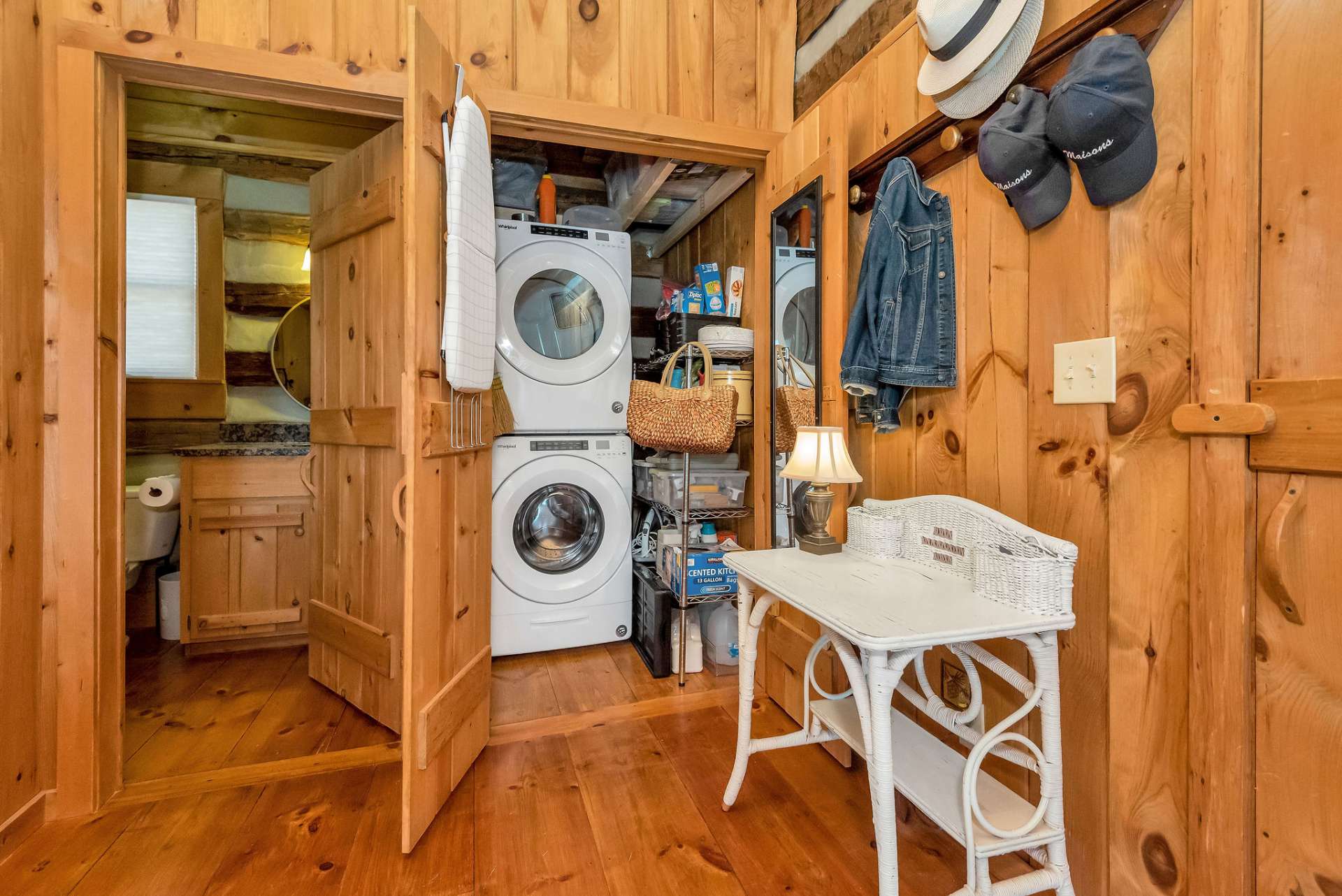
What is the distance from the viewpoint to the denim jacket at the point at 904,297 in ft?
4.59

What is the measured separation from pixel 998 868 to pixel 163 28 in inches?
110

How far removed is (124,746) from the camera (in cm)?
178

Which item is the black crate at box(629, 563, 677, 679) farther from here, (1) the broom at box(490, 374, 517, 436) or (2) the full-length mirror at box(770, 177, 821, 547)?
(1) the broom at box(490, 374, 517, 436)

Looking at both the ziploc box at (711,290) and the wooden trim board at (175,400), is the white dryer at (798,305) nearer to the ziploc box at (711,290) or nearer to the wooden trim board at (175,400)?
the ziploc box at (711,290)

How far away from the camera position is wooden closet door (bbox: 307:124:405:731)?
186cm

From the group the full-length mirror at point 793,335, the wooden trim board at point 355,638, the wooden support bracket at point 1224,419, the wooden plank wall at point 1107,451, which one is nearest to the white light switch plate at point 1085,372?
the wooden plank wall at point 1107,451

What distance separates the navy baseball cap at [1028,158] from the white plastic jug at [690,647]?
172 centimetres

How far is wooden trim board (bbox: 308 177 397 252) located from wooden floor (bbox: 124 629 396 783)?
1.60 metres

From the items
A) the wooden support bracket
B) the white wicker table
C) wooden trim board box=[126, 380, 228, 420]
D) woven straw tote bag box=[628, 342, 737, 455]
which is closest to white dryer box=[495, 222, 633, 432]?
woven straw tote bag box=[628, 342, 737, 455]

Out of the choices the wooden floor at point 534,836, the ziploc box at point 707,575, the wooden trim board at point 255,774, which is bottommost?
the wooden floor at point 534,836

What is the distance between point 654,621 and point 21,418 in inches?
73.5

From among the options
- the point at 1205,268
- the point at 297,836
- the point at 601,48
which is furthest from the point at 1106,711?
the point at 601,48

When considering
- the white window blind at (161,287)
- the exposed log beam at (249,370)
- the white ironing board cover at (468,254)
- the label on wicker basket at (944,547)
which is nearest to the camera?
the label on wicker basket at (944,547)

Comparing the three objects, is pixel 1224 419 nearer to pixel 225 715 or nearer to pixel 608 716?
pixel 608 716
